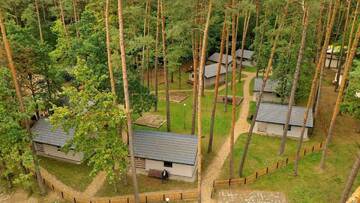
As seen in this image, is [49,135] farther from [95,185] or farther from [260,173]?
[260,173]

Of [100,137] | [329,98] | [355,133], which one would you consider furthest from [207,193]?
[329,98]

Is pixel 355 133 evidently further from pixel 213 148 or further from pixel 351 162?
pixel 213 148

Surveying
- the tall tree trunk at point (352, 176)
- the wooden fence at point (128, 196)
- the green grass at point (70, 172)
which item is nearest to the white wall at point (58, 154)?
the green grass at point (70, 172)

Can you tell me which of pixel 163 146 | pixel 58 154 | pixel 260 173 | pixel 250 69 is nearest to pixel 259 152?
pixel 260 173

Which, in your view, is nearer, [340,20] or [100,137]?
[100,137]

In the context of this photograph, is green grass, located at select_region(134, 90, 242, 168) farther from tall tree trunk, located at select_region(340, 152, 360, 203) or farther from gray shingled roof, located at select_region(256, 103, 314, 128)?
tall tree trunk, located at select_region(340, 152, 360, 203)

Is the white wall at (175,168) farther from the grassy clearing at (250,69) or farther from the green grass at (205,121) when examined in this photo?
the grassy clearing at (250,69)
